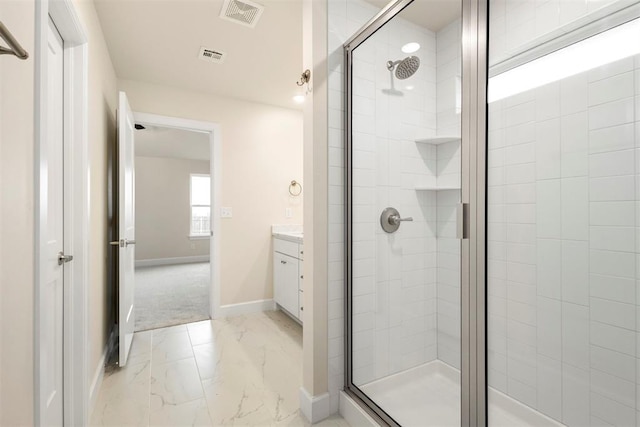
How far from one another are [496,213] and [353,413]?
4.08 feet

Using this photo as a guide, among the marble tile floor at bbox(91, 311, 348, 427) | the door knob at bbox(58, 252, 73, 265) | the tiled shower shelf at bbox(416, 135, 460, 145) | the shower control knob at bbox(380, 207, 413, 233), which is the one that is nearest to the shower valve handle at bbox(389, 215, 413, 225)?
the shower control knob at bbox(380, 207, 413, 233)

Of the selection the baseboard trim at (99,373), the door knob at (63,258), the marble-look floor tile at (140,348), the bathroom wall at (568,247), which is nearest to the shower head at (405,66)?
the bathroom wall at (568,247)

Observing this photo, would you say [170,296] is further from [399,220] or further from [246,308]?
[399,220]

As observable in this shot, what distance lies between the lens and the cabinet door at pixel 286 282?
2.95 meters

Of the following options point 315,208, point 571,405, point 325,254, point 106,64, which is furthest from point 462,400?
point 106,64

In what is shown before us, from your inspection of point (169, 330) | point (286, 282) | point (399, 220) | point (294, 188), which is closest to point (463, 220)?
point (399, 220)

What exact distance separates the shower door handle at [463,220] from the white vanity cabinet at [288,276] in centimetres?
177

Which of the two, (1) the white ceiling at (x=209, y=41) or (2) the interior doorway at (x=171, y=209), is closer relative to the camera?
(1) the white ceiling at (x=209, y=41)

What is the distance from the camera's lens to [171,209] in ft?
23.3

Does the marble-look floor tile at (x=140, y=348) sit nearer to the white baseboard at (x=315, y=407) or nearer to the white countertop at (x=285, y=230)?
the white baseboard at (x=315, y=407)

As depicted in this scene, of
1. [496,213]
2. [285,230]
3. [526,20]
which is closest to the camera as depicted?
[496,213]

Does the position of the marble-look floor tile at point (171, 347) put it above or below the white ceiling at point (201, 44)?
below

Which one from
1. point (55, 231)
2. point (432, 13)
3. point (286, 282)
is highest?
point (432, 13)

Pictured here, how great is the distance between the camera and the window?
24.2 ft
